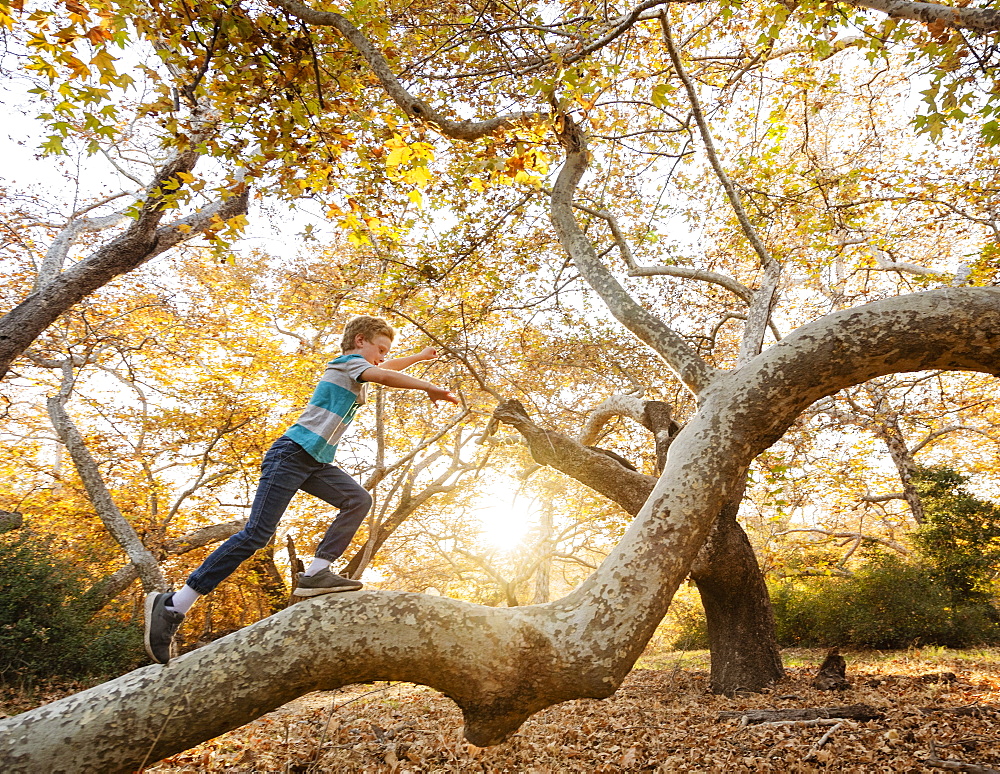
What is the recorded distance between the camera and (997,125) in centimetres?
354

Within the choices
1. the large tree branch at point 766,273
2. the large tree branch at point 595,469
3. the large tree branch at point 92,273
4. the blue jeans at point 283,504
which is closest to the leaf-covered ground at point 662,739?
the blue jeans at point 283,504

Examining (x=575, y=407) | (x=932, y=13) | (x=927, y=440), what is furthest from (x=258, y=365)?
(x=927, y=440)

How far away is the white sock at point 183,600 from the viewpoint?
2.44 m

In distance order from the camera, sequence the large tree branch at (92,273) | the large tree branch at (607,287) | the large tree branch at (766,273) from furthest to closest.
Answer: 1. the large tree branch at (92,273)
2. the large tree branch at (766,273)
3. the large tree branch at (607,287)

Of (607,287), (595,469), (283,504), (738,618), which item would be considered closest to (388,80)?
(607,287)

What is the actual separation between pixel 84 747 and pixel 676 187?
912cm

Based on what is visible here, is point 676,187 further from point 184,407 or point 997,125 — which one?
point 184,407

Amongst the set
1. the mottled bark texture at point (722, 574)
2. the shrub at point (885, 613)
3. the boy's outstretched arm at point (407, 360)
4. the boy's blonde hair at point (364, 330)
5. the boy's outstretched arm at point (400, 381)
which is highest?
the boy's blonde hair at point (364, 330)

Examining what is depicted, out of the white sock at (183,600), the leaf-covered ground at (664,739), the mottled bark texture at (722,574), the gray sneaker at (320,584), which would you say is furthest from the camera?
the mottled bark texture at (722,574)

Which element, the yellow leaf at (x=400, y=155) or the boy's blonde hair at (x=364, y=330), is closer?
the boy's blonde hair at (x=364, y=330)

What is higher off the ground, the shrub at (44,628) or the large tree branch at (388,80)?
the large tree branch at (388,80)

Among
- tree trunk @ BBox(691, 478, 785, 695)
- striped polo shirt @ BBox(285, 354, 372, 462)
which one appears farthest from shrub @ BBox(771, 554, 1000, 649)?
striped polo shirt @ BBox(285, 354, 372, 462)

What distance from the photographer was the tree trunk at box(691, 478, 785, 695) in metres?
5.46

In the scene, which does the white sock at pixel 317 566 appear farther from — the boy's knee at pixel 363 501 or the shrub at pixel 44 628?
the shrub at pixel 44 628
